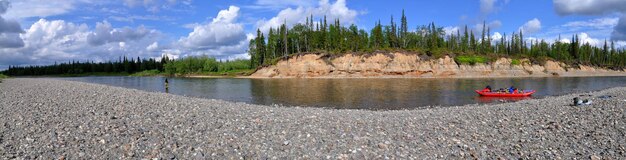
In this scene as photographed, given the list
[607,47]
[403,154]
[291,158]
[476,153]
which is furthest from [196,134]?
[607,47]

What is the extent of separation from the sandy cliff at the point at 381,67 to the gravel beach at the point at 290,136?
271 ft

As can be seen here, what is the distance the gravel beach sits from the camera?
412 inches

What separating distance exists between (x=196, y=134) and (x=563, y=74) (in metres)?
135

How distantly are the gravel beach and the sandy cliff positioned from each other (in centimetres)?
8269

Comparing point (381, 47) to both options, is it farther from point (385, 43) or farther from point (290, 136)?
point (290, 136)

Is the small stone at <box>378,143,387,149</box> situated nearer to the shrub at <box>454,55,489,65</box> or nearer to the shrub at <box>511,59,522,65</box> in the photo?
the shrub at <box>454,55,489,65</box>

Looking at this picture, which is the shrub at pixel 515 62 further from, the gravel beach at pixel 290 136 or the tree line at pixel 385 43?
the gravel beach at pixel 290 136

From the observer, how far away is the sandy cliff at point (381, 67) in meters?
99.7

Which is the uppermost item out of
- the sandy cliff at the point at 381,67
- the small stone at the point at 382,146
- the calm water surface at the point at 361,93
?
the sandy cliff at the point at 381,67

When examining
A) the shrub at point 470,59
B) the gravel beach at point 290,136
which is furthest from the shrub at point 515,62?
the gravel beach at point 290,136

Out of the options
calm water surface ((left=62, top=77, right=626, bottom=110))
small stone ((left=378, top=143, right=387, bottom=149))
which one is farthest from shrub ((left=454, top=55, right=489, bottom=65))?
small stone ((left=378, top=143, right=387, bottom=149))

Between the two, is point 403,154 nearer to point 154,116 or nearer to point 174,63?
point 154,116

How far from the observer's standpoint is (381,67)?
9988 centimetres

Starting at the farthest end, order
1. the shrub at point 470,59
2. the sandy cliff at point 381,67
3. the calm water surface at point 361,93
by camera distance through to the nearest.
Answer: the shrub at point 470,59, the sandy cliff at point 381,67, the calm water surface at point 361,93
